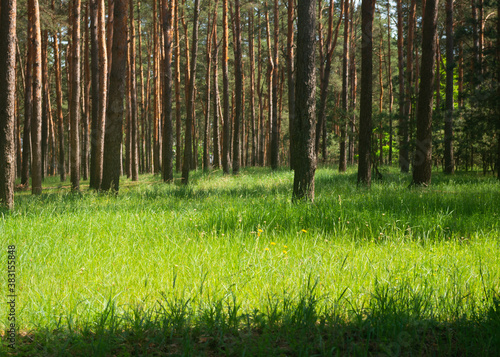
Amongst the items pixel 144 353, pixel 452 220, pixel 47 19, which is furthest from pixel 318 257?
pixel 47 19

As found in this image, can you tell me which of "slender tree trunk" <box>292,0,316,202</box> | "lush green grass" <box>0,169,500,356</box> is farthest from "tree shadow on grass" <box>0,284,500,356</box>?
"slender tree trunk" <box>292,0,316,202</box>

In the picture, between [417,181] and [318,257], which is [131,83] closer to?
[417,181]

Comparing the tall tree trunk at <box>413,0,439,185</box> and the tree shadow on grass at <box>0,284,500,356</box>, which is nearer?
the tree shadow on grass at <box>0,284,500,356</box>

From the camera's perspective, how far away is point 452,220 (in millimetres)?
5328

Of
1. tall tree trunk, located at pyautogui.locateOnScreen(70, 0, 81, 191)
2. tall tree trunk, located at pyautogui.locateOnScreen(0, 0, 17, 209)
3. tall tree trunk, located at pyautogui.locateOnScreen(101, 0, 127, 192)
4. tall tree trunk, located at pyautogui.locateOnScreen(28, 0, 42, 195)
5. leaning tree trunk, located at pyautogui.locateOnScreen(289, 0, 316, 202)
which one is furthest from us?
tall tree trunk, located at pyautogui.locateOnScreen(70, 0, 81, 191)

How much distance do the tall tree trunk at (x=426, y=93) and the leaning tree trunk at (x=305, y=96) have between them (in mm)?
4725

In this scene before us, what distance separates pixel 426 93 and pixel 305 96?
5.08 meters

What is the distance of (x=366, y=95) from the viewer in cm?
958

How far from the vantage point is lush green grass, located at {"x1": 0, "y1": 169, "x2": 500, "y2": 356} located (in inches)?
91.0

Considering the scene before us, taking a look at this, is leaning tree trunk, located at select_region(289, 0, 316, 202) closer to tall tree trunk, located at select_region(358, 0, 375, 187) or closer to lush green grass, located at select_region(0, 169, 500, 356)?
lush green grass, located at select_region(0, 169, 500, 356)

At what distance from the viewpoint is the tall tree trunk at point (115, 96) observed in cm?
944

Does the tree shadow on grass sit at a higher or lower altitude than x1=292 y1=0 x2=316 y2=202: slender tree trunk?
lower

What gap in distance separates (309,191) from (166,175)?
928 centimetres

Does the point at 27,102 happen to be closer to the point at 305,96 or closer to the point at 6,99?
the point at 6,99
